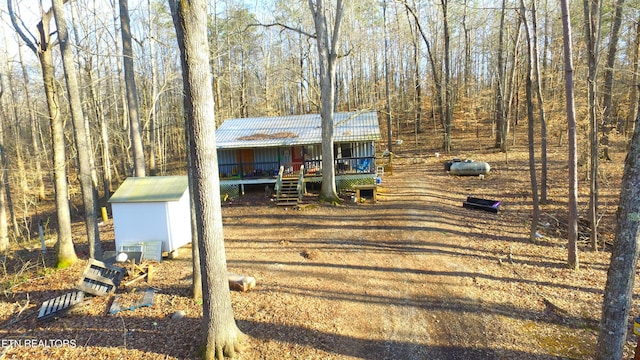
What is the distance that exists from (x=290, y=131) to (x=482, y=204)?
404 inches

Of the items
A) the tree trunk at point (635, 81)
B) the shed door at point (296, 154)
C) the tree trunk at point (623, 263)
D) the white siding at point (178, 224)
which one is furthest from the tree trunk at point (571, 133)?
the shed door at point (296, 154)

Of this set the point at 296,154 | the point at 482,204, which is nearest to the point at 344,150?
the point at 296,154

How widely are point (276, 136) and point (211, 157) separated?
41.8 ft

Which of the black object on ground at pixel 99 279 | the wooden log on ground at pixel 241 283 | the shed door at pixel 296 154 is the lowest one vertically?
the wooden log on ground at pixel 241 283

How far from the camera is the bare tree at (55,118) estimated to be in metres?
8.49

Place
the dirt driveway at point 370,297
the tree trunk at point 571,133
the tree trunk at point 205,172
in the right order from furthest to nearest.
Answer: the tree trunk at point 571,133, the dirt driveway at point 370,297, the tree trunk at point 205,172

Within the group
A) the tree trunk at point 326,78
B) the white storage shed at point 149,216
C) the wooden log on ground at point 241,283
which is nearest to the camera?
the wooden log on ground at point 241,283

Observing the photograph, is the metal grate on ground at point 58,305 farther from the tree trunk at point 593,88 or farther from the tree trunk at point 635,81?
the tree trunk at point 635,81

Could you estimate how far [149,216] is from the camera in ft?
31.4

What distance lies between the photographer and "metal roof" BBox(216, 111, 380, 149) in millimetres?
16312

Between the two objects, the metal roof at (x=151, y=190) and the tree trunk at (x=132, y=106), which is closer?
the metal roof at (x=151, y=190)

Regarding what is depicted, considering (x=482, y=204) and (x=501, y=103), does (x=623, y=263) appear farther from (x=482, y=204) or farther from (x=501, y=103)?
(x=501, y=103)

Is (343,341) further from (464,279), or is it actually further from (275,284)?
(464,279)

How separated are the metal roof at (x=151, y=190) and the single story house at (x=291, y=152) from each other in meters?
6.33
